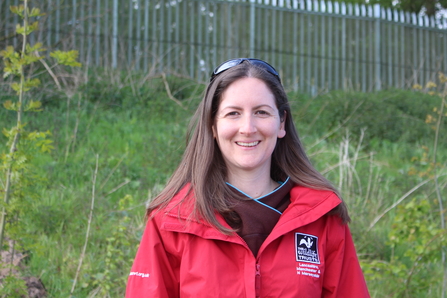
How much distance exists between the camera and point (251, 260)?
2109mm

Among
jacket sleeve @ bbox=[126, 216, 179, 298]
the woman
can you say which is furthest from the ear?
jacket sleeve @ bbox=[126, 216, 179, 298]

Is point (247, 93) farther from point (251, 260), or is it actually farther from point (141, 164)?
point (141, 164)

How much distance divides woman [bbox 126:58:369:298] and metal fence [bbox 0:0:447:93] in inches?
255

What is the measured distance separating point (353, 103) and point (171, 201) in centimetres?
702

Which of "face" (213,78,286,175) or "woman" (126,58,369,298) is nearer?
"woman" (126,58,369,298)

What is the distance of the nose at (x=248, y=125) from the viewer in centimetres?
225

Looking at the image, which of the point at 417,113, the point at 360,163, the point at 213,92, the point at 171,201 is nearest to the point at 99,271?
the point at 171,201

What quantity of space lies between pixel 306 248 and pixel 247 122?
617 millimetres

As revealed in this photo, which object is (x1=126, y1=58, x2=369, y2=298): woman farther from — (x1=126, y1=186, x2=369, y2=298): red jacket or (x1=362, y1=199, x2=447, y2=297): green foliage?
(x1=362, y1=199, x2=447, y2=297): green foliage

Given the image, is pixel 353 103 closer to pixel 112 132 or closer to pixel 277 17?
pixel 277 17

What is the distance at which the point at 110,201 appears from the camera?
5086mm

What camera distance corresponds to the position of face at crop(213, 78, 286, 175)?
230 cm

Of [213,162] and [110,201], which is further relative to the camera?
[110,201]

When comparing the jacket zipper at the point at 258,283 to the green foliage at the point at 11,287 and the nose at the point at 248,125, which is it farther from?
the green foliage at the point at 11,287
